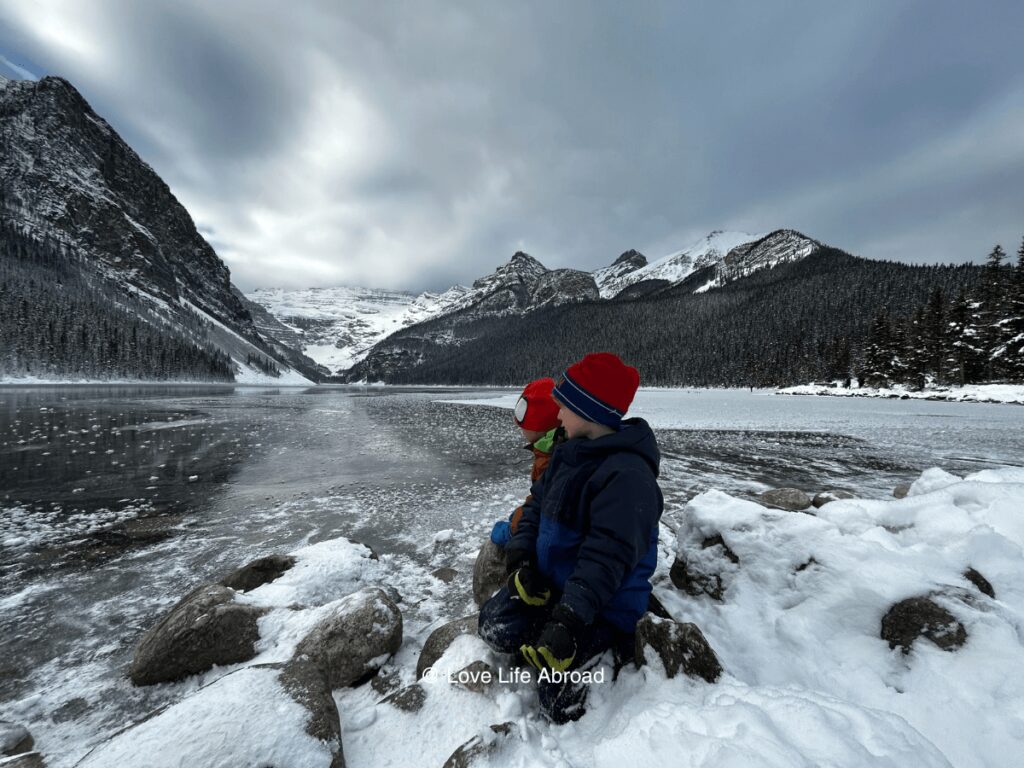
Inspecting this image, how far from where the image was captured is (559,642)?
2.38 meters

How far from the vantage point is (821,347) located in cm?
8381

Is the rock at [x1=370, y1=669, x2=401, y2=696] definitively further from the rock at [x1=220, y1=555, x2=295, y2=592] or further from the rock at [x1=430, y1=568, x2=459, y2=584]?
the rock at [x1=220, y1=555, x2=295, y2=592]

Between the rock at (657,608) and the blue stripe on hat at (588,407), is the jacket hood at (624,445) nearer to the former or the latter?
the blue stripe on hat at (588,407)

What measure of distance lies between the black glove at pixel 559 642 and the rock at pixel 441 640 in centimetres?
100

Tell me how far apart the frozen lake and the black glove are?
7.20 ft

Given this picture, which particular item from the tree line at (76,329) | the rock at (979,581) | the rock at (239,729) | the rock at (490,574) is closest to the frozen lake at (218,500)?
the rock at (490,574)

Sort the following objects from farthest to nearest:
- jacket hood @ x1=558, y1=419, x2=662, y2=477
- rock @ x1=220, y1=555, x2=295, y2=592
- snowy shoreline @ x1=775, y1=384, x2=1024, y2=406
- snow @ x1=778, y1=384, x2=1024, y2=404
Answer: snow @ x1=778, y1=384, x2=1024, y2=404 < snowy shoreline @ x1=775, y1=384, x2=1024, y2=406 < rock @ x1=220, y1=555, x2=295, y2=592 < jacket hood @ x1=558, y1=419, x2=662, y2=477

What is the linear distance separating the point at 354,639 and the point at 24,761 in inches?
71.0

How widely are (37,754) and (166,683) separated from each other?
2.65 feet

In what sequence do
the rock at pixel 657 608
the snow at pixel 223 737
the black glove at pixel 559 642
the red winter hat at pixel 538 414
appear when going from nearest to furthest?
the snow at pixel 223 737, the black glove at pixel 559 642, the rock at pixel 657 608, the red winter hat at pixel 538 414

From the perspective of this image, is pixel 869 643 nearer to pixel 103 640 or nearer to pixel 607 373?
pixel 607 373

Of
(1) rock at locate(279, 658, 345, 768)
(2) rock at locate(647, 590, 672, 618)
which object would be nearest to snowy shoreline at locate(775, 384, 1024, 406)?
(2) rock at locate(647, 590, 672, 618)

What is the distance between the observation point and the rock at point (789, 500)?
253 inches

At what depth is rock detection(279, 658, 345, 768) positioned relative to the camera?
7.39 feet
